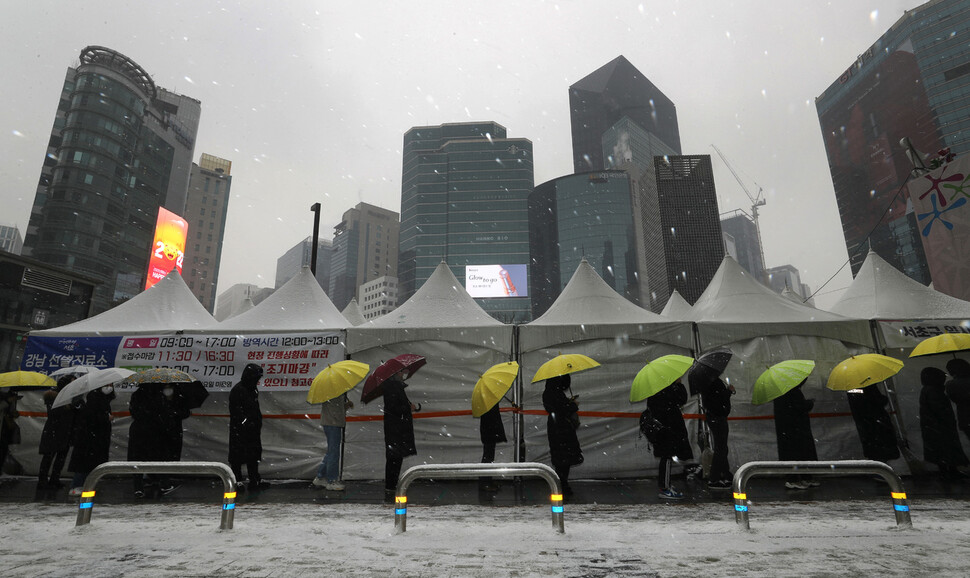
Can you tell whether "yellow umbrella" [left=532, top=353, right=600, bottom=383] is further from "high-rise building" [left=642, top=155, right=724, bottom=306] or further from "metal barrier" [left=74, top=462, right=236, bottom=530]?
"high-rise building" [left=642, top=155, right=724, bottom=306]

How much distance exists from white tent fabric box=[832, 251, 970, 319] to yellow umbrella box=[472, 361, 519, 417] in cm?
741

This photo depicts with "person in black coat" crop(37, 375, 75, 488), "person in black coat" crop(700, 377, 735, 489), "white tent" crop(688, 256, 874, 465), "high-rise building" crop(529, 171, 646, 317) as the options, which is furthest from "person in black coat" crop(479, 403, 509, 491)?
"high-rise building" crop(529, 171, 646, 317)

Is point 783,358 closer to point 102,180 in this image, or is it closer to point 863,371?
point 863,371

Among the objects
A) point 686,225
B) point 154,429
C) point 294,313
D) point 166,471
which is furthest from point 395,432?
point 686,225

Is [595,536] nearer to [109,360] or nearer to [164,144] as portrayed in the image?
[109,360]

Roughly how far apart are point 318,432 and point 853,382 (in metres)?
8.59

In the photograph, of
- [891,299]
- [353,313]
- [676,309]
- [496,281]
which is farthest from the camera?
[496,281]

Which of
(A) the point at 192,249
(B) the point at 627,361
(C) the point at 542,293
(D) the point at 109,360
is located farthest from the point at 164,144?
(C) the point at 542,293

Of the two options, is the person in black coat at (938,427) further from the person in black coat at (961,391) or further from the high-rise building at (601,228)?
the high-rise building at (601,228)

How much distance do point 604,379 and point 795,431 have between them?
2968 mm

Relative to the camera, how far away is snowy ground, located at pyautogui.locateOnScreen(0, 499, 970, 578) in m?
3.22

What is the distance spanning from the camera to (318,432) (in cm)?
835

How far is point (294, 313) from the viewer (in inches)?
374

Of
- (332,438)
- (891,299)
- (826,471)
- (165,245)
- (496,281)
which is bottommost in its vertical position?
(826,471)
